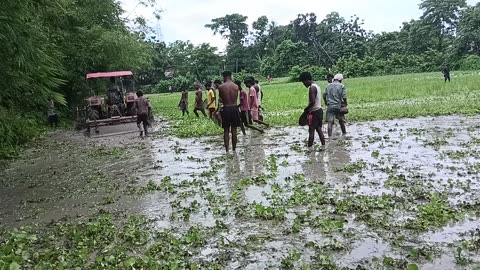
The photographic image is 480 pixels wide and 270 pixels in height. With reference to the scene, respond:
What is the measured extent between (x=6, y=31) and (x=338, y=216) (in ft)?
17.9

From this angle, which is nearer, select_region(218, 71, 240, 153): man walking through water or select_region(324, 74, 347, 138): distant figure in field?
select_region(218, 71, 240, 153): man walking through water

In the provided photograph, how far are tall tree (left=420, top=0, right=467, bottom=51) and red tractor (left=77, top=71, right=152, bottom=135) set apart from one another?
67511 millimetres

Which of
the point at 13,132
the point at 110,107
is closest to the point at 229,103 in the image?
the point at 13,132

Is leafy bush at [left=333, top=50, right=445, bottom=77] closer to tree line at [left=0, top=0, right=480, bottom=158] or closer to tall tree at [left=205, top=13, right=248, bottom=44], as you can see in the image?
tree line at [left=0, top=0, right=480, bottom=158]

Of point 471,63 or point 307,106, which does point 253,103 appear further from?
point 471,63

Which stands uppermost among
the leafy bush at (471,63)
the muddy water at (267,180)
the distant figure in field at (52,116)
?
the leafy bush at (471,63)

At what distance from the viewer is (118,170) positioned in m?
10.4

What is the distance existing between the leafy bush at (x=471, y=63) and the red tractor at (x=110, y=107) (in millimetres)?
50089

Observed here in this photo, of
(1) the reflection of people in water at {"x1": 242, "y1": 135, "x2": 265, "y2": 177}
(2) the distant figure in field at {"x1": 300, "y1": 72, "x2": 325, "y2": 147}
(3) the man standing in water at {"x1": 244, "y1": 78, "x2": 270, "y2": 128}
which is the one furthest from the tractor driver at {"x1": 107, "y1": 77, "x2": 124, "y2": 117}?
(2) the distant figure in field at {"x1": 300, "y1": 72, "x2": 325, "y2": 147}

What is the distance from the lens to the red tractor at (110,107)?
1862 cm

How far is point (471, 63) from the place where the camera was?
5841 centimetres

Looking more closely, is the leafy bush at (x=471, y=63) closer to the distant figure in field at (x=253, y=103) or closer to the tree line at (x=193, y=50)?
the tree line at (x=193, y=50)

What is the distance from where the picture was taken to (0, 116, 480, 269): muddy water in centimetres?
489

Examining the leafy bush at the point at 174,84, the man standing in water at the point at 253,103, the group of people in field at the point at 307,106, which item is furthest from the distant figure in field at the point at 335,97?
the leafy bush at the point at 174,84
